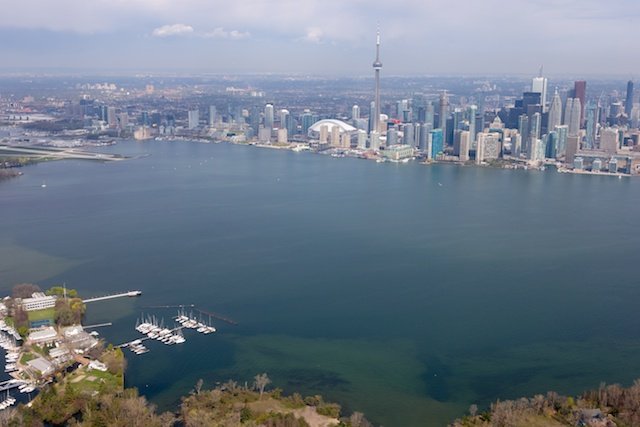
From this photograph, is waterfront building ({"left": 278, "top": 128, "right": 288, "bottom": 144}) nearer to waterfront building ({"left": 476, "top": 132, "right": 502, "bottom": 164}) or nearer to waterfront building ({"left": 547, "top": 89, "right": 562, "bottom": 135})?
waterfront building ({"left": 476, "top": 132, "right": 502, "bottom": 164})

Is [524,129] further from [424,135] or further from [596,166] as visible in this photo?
[596,166]

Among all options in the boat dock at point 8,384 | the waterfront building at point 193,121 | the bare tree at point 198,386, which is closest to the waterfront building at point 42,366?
the boat dock at point 8,384

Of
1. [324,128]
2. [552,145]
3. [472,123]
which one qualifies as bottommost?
[552,145]

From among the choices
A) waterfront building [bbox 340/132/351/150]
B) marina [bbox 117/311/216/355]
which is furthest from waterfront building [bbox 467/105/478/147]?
marina [bbox 117/311/216/355]

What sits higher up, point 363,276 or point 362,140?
point 362,140

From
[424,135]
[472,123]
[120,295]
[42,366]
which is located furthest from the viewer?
[424,135]

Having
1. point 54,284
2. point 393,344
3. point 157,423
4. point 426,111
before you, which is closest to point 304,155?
point 426,111

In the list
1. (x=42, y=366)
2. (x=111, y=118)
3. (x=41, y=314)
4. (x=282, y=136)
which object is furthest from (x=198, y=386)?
(x=111, y=118)
